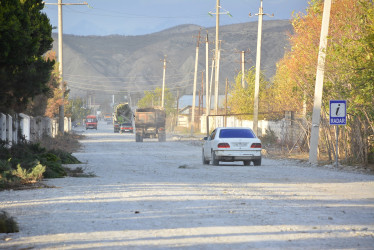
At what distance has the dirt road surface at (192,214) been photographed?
8016 mm

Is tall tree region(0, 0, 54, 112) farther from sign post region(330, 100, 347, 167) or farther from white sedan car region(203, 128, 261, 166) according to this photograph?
sign post region(330, 100, 347, 167)

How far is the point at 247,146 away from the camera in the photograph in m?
24.4

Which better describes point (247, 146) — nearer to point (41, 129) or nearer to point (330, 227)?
point (330, 227)

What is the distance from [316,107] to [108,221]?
18724mm

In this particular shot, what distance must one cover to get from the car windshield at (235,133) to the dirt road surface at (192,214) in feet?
23.1

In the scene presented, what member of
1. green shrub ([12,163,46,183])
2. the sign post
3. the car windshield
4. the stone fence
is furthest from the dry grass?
green shrub ([12,163,46,183])

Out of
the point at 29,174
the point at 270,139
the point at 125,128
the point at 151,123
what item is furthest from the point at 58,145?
the point at 125,128

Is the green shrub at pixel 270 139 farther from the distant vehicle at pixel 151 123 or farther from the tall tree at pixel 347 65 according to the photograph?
the distant vehicle at pixel 151 123

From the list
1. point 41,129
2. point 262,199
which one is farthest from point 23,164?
point 41,129

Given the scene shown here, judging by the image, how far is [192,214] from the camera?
34.2 ft

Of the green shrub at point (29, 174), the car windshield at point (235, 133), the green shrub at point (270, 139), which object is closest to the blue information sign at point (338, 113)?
the car windshield at point (235, 133)

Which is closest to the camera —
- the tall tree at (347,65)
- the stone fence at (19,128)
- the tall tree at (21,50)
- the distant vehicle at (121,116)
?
the tall tree at (21,50)

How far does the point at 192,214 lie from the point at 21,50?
10.3 m

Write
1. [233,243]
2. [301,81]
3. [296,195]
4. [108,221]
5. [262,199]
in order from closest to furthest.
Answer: [233,243], [108,221], [262,199], [296,195], [301,81]
